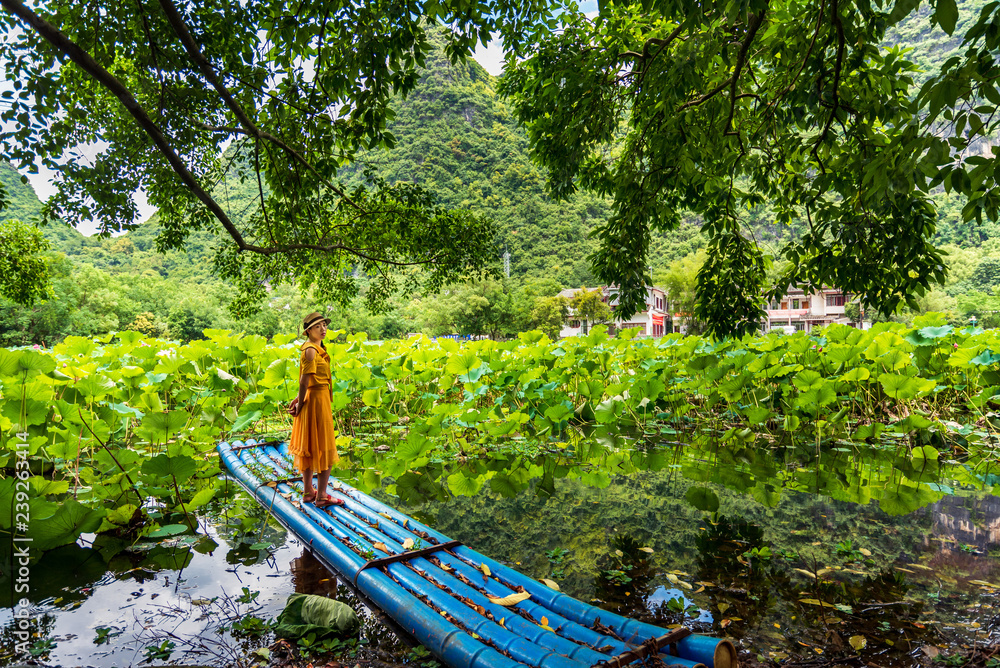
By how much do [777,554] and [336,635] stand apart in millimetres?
2199

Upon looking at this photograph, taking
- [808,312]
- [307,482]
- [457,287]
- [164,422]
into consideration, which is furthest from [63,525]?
[808,312]

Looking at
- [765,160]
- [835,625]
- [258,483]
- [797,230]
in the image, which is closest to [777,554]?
[835,625]

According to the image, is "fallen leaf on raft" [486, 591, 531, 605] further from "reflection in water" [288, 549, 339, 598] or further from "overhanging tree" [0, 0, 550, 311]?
"overhanging tree" [0, 0, 550, 311]

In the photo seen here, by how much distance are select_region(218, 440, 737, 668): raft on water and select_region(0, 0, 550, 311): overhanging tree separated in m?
1.92

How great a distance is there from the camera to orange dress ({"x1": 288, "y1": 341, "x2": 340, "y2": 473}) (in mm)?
3057

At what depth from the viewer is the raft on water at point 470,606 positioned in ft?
4.93

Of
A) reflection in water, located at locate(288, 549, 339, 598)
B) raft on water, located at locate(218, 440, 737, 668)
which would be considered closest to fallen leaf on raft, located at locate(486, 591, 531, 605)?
raft on water, located at locate(218, 440, 737, 668)

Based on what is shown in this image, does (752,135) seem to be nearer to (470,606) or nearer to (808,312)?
(470,606)

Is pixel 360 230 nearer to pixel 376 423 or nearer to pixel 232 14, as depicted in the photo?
pixel 232 14

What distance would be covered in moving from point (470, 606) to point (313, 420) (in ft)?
5.45

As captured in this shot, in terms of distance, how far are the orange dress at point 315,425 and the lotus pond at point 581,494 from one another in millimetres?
474

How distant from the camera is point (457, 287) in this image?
35.5 meters

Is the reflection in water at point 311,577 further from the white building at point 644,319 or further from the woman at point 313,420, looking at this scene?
the white building at point 644,319

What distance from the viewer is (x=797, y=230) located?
41.7m
